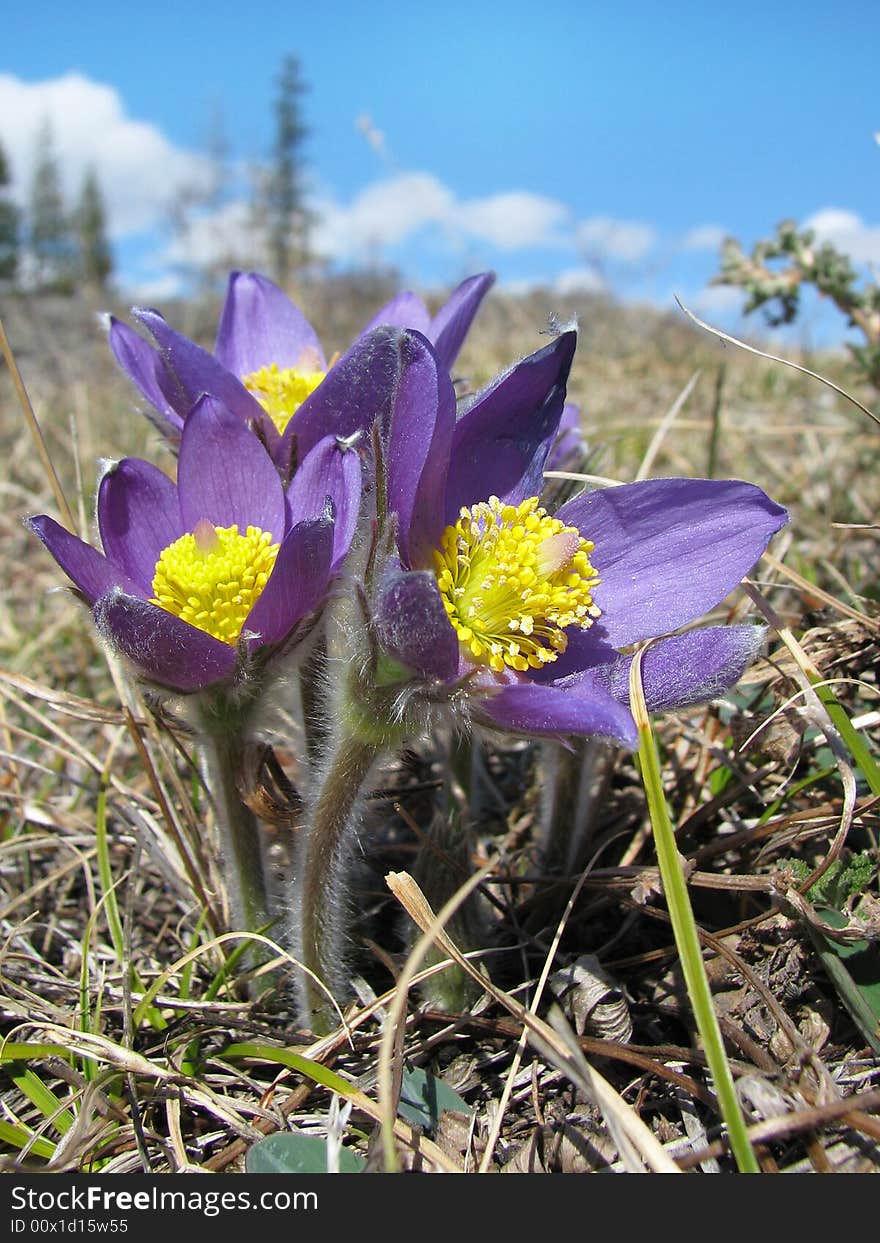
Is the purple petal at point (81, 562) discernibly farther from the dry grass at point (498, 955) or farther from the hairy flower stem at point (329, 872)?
the hairy flower stem at point (329, 872)

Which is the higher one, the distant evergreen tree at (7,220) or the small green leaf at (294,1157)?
the distant evergreen tree at (7,220)

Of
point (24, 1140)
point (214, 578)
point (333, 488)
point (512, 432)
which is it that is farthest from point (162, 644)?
point (24, 1140)

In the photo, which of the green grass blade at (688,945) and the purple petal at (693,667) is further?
the purple petal at (693,667)

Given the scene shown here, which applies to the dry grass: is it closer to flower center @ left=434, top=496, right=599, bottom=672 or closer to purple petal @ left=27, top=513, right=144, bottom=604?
purple petal @ left=27, top=513, right=144, bottom=604

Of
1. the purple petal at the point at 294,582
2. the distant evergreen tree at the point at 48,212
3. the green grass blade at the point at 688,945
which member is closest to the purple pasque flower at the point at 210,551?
the purple petal at the point at 294,582

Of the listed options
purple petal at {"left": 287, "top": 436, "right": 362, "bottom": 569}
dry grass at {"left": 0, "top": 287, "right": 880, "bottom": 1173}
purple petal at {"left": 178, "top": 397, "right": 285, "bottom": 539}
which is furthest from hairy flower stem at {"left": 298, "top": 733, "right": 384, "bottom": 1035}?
purple petal at {"left": 178, "top": 397, "right": 285, "bottom": 539}

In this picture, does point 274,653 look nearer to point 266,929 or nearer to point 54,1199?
point 266,929

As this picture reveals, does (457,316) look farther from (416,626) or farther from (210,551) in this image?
(416,626)
